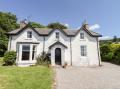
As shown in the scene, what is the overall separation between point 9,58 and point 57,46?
8.35 m


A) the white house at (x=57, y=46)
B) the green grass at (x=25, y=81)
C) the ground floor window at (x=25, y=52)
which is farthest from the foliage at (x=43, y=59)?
the green grass at (x=25, y=81)

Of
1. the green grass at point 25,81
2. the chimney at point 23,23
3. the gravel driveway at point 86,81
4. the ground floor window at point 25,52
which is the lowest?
the gravel driveway at point 86,81

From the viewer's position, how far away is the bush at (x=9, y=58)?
22.5 metres

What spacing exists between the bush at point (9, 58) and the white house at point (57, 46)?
2.71 feet

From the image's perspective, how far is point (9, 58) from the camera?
2250 cm

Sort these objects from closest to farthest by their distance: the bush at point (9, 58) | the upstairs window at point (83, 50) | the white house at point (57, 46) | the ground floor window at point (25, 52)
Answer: the bush at point (9, 58) < the ground floor window at point (25, 52) < the white house at point (57, 46) < the upstairs window at point (83, 50)

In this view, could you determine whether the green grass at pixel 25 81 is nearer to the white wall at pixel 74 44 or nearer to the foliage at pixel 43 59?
the foliage at pixel 43 59

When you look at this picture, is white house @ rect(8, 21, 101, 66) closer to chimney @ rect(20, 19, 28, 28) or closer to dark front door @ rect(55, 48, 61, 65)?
dark front door @ rect(55, 48, 61, 65)

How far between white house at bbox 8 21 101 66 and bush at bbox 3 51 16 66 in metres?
0.83

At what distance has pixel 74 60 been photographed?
25.8 m

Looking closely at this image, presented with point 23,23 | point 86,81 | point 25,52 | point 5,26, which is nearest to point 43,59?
point 25,52

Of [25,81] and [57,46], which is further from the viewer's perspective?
[57,46]

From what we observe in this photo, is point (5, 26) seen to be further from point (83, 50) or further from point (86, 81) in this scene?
point (86, 81)

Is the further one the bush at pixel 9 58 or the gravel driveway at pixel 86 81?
the bush at pixel 9 58
